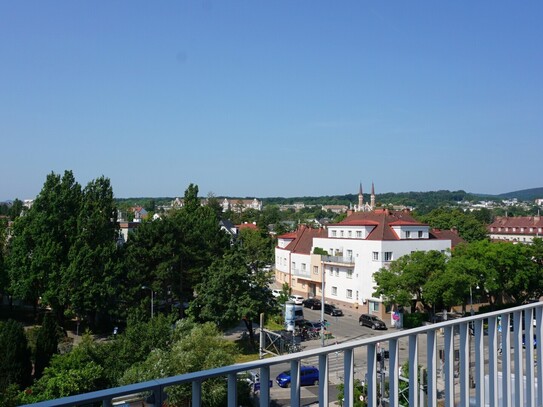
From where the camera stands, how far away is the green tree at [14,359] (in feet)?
49.5

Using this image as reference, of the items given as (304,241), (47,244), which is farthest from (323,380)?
(304,241)

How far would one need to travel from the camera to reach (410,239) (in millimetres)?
31938

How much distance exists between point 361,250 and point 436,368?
29.9m

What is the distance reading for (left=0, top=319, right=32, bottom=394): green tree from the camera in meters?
15.1

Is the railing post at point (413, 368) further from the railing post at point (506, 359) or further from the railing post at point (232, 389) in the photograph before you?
the railing post at point (232, 389)

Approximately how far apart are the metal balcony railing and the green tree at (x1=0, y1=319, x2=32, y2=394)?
14.6 meters

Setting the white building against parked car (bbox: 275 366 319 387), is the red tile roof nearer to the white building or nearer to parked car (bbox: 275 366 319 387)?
the white building

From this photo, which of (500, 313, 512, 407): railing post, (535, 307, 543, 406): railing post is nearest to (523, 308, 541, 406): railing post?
(535, 307, 543, 406): railing post

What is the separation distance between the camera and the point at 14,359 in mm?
15680

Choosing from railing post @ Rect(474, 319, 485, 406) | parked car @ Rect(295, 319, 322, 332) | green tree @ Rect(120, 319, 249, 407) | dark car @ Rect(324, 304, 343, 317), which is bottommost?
dark car @ Rect(324, 304, 343, 317)

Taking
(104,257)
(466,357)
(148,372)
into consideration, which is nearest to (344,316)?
(104,257)

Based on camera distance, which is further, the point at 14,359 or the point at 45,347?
the point at 45,347

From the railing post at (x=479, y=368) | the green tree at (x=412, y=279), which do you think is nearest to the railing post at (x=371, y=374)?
the railing post at (x=479, y=368)

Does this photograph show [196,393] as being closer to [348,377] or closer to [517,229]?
[348,377]
